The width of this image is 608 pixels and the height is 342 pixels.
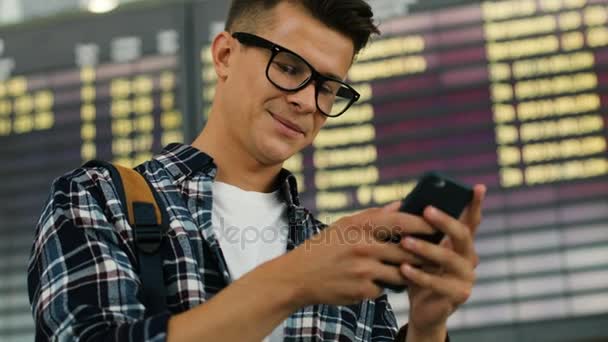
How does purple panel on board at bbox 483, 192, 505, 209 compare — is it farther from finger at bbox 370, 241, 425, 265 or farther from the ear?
finger at bbox 370, 241, 425, 265

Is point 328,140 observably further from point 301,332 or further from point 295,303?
point 295,303

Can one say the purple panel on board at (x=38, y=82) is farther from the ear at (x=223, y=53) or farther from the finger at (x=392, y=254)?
the finger at (x=392, y=254)

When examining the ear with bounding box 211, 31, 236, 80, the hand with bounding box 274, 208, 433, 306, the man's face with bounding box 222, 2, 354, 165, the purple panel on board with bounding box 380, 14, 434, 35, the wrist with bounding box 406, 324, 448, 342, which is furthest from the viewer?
the purple panel on board with bounding box 380, 14, 434, 35

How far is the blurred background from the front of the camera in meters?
2.38

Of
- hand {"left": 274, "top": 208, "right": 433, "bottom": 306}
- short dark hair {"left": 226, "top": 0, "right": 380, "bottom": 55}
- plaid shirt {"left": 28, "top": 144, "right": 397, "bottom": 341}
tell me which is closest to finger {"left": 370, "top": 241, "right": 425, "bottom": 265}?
hand {"left": 274, "top": 208, "right": 433, "bottom": 306}

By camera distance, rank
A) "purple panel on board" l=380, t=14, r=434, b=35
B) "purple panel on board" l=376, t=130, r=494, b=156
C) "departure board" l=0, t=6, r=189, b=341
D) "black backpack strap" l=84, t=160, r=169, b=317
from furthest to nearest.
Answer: "departure board" l=0, t=6, r=189, b=341 < "purple panel on board" l=380, t=14, r=434, b=35 < "purple panel on board" l=376, t=130, r=494, b=156 < "black backpack strap" l=84, t=160, r=169, b=317

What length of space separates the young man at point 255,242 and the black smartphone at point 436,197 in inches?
0.5

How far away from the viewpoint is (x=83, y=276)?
924mm

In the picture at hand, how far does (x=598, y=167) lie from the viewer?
7.88 feet

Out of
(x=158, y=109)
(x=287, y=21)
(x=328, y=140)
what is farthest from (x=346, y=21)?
(x=158, y=109)

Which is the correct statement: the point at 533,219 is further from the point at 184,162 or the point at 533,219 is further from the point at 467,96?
the point at 184,162

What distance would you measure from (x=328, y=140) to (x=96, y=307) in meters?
1.76

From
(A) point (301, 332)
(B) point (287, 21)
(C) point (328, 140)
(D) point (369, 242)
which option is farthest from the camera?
(C) point (328, 140)

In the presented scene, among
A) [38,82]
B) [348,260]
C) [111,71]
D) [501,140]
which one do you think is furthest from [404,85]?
[348,260]
